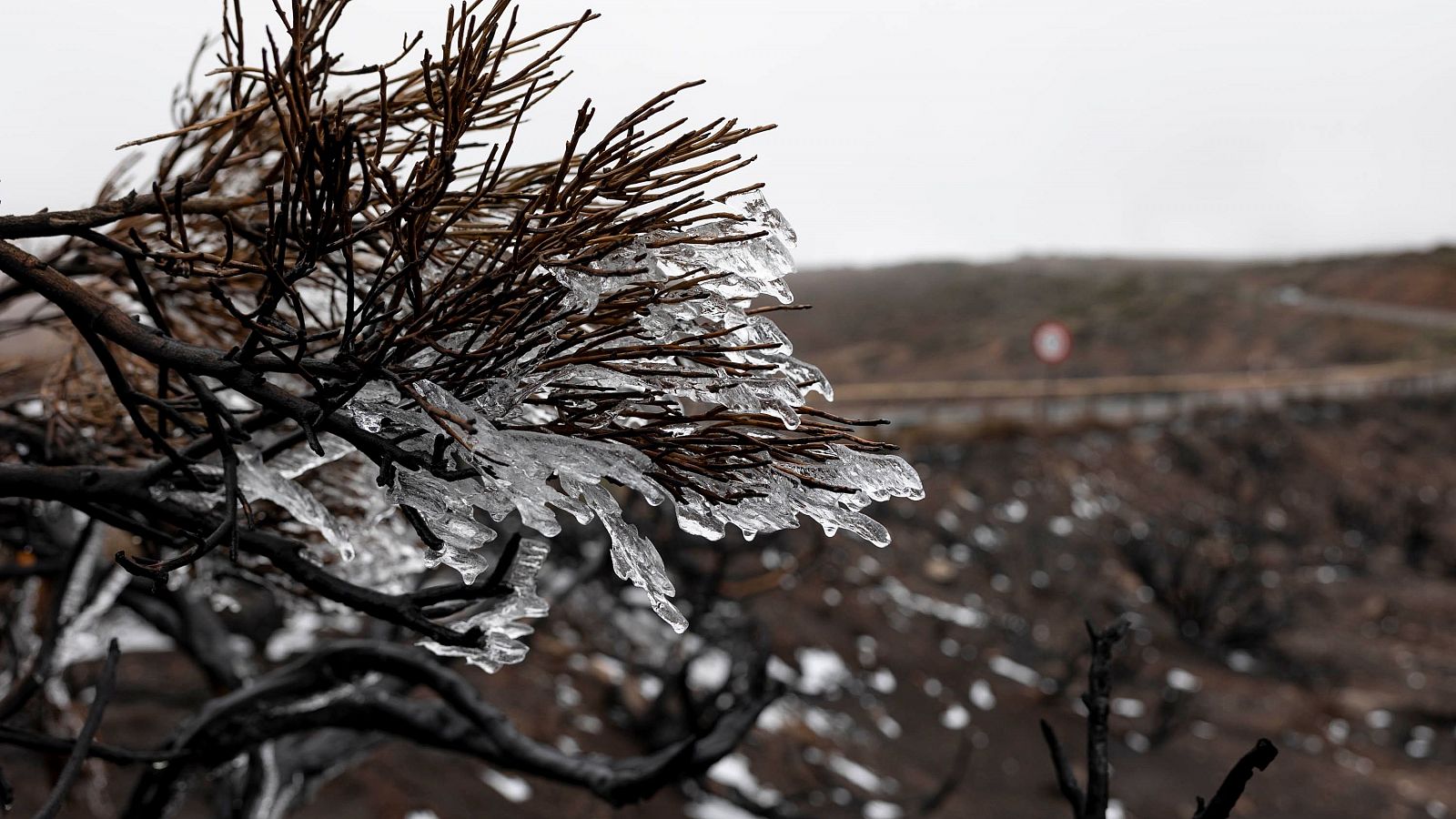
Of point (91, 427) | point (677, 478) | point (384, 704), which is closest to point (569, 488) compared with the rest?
point (677, 478)

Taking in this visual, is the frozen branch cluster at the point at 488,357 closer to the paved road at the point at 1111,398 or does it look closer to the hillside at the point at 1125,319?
the paved road at the point at 1111,398

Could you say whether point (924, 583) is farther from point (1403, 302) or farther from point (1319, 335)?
point (1403, 302)

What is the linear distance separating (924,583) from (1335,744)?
3.97 metres

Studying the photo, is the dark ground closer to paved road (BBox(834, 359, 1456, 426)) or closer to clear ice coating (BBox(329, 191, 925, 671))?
paved road (BBox(834, 359, 1456, 426))

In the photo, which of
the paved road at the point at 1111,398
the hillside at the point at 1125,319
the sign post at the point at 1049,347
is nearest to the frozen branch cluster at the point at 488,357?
the paved road at the point at 1111,398

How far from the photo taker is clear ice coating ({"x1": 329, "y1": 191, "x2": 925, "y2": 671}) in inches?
51.9

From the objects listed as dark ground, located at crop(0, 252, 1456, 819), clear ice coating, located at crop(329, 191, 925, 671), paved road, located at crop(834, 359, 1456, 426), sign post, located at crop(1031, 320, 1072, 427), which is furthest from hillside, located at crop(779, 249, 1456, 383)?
clear ice coating, located at crop(329, 191, 925, 671)

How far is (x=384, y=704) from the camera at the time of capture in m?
2.34

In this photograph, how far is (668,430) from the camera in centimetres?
145

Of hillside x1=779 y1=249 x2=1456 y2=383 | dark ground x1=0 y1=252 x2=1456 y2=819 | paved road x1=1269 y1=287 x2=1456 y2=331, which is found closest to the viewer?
dark ground x1=0 y1=252 x2=1456 y2=819

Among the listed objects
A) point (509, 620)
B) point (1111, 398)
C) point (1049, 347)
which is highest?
point (509, 620)

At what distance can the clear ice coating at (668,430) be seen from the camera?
1.32 meters

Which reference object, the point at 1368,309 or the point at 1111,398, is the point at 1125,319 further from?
the point at 1111,398

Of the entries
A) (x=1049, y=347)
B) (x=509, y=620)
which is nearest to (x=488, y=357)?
(x=509, y=620)
